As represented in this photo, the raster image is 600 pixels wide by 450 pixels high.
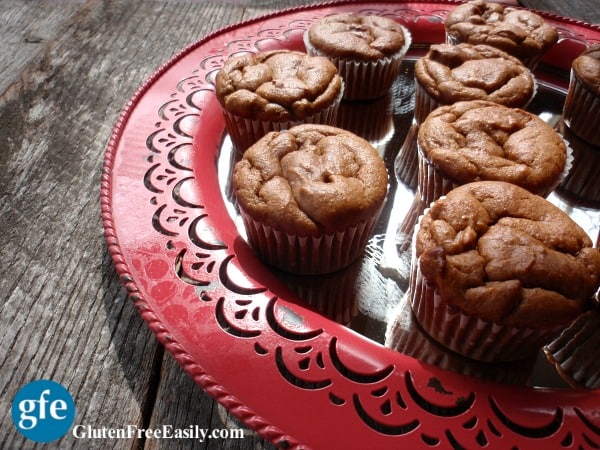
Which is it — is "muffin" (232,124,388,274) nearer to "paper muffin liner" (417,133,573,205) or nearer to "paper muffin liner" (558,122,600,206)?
"paper muffin liner" (417,133,573,205)

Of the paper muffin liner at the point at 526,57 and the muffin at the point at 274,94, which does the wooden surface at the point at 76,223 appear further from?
the paper muffin liner at the point at 526,57

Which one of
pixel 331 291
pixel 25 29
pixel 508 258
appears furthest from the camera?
pixel 25 29

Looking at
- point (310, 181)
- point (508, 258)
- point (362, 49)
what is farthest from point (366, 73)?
point (508, 258)

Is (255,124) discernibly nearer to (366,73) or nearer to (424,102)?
(366,73)

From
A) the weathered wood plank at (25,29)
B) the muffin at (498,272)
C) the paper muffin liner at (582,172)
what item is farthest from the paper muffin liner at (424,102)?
the weathered wood plank at (25,29)

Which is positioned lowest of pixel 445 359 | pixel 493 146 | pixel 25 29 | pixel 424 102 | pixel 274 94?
pixel 445 359

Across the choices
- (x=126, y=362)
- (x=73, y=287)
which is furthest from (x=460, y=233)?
(x=73, y=287)
